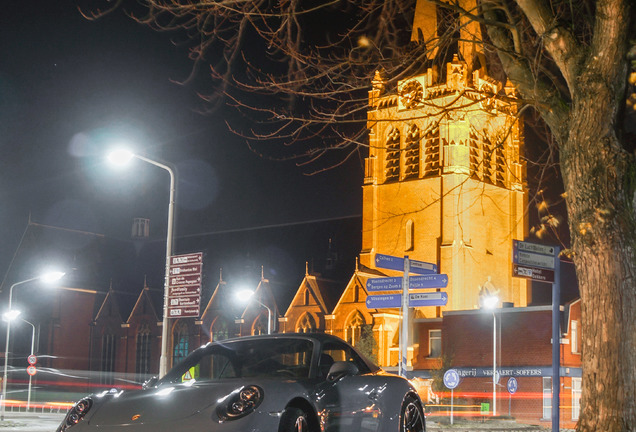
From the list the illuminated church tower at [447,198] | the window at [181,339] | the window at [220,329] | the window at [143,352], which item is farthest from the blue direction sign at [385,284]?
the window at [143,352]

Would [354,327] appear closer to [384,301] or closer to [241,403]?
[384,301]

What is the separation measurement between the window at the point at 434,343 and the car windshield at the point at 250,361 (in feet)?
157

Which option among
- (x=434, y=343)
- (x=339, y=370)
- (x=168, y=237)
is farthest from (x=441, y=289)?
(x=339, y=370)

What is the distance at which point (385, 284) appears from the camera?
21578 mm

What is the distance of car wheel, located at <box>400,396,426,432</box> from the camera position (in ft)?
31.2

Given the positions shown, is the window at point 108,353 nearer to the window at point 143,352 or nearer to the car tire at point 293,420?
the window at point 143,352

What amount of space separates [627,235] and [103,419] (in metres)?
5.77

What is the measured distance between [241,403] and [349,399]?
1.55 metres

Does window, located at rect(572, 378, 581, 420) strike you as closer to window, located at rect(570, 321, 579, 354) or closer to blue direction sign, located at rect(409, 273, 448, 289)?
window, located at rect(570, 321, 579, 354)

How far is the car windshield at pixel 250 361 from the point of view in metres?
8.55

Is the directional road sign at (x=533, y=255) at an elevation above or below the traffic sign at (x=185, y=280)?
above

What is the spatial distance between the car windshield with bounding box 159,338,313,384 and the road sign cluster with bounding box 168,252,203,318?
8.22 metres

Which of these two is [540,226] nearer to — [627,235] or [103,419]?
[627,235]

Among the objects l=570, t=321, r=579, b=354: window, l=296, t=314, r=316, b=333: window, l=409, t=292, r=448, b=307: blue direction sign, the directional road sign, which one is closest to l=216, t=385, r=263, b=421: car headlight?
the directional road sign
